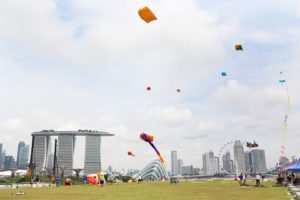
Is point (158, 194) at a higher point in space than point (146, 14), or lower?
lower

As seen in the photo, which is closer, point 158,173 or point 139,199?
point 139,199

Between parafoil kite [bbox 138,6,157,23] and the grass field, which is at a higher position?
parafoil kite [bbox 138,6,157,23]

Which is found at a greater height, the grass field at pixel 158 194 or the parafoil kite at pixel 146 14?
the parafoil kite at pixel 146 14

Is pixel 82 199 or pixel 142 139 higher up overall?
pixel 142 139

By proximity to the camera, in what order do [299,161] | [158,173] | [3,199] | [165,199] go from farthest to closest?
1. [158,173]
2. [299,161]
3. [3,199]
4. [165,199]

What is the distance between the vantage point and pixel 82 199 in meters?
23.2

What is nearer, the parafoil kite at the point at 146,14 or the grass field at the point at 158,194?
the parafoil kite at the point at 146,14

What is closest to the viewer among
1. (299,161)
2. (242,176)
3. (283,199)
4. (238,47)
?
(283,199)

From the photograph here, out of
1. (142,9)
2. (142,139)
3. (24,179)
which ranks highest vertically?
(142,9)

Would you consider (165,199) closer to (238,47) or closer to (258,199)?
(258,199)

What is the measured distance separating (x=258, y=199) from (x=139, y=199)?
26.4ft

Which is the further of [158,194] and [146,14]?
[158,194]

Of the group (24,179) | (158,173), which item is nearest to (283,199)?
(24,179)

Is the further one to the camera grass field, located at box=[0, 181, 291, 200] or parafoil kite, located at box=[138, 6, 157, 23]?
grass field, located at box=[0, 181, 291, 200]
